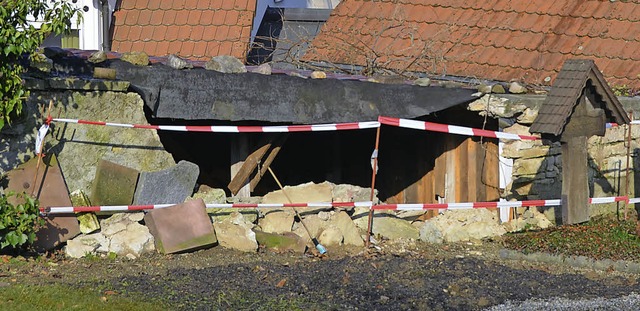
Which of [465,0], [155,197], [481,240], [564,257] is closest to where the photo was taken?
[564,257]

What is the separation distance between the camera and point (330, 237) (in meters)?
11.1

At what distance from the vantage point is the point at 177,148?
41.4ft

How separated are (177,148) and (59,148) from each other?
7.02 ft

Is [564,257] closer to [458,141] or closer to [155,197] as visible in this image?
[458,141]

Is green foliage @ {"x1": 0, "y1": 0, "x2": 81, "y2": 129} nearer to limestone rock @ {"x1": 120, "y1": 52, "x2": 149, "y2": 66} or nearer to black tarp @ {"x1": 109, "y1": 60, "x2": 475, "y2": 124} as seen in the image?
black tarp @ {"x1": 109, "y1": 60, "x2": 475, "y2": 124}

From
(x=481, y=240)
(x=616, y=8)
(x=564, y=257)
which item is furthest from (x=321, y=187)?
(x=616, y=8)

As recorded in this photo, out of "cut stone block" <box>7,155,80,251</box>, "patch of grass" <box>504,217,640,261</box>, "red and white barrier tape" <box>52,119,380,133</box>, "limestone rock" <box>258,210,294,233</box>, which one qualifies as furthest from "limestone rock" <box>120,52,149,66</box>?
"patch of grass" <box>504,217,640,261</box>

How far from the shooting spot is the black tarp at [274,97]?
1126 cm

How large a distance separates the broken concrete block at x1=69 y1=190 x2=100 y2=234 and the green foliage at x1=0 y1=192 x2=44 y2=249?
0.64 m

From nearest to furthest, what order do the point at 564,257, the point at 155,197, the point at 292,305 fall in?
1. the point at 292,305
2. the point at 564,257
3. the point at 155,197

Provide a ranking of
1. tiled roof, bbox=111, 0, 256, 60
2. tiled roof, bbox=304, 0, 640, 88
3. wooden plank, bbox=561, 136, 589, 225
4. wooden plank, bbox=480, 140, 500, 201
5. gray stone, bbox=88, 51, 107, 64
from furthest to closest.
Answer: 1. tiled roof, bbox=111, 0, 256, 60
2. tiled roof, bbox=304, 0, 640, 88
3. wooden plank, bbox=480, 140, 500, 201
4. gray stone, bbox=88, 51, 107, 64
5. wooden plank, bbox=561, 136, 589, 225

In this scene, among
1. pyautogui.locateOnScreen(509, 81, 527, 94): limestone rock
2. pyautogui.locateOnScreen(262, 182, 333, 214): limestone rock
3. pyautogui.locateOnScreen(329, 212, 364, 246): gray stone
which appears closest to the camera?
pyautogui.locateOnScreen(329, 212, 364, 246): gray stone

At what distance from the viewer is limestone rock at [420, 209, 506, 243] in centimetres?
1170

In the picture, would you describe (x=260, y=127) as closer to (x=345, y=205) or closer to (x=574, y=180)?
(x=345, y=205)
